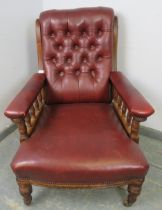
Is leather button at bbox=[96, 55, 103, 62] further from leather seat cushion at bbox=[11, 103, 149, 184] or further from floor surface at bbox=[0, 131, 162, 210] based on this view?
floor surface at bbox=[0, 131, 162, 210]

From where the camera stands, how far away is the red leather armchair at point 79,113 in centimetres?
111

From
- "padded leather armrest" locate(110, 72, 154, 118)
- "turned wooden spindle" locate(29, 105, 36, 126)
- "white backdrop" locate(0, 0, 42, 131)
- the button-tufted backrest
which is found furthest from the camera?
"white backdrop" locate(0, 0, 42, 131)

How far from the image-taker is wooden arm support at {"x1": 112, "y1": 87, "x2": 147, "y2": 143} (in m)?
1.17

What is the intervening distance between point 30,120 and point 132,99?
536 mm

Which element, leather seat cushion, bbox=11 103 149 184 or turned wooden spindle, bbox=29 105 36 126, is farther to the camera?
turned wooden spindle, bbox=29 105 36 126

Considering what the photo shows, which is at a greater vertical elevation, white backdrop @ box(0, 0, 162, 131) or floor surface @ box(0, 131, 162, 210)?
white backdrop @ box(0, 0, 162, 131)

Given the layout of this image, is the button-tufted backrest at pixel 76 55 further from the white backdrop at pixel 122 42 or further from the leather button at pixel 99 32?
the white backdrop at pixel 122 42

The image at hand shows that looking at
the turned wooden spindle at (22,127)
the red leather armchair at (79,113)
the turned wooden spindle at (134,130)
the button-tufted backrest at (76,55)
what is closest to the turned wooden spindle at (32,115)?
the red leather armchair at (79,113)

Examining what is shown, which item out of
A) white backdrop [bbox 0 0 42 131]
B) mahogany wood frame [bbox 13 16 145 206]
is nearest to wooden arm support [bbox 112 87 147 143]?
mahogany wood frame [bbox 13 16 145 206]

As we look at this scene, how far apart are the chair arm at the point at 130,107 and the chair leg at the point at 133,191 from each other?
200mm

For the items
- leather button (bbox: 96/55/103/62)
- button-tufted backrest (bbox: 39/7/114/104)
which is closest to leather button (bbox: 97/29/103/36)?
button-tufted backrest (bbox: 39/7/114/104)

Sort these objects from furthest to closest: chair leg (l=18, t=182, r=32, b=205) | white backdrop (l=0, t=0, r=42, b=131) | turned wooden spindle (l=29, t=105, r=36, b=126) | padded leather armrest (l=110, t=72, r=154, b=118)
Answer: white backdrop (l=0, t=0, r=42, b=131)
turned wooden spindle (l=29, t=105, r=36, b=126)
chair leg (l=18, t=182, r=32, b=205)
padded leather armrest (l=110, t=72, r=154, b=118)

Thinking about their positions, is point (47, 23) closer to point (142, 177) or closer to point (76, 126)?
point (76, 126)

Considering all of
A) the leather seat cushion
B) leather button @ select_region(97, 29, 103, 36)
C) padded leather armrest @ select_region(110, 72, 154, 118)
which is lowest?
the leather seat cushion
